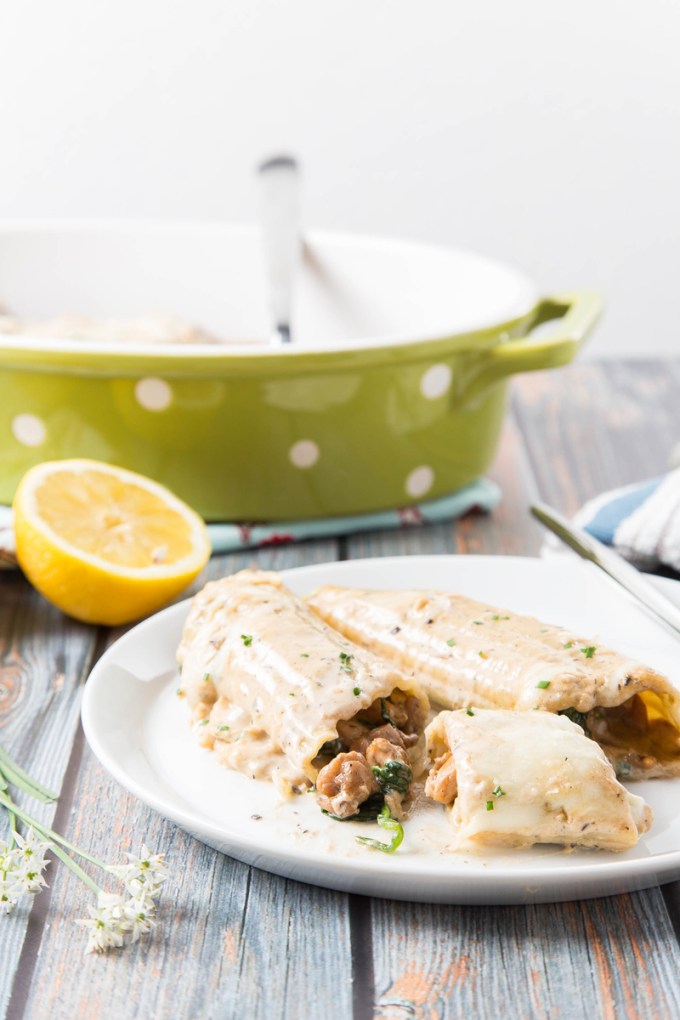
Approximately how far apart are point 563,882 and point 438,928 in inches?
5.5

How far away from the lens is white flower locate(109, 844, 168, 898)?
3.94 ft

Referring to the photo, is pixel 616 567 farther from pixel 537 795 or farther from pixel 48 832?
pixel 48 832

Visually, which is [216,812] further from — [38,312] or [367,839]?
[38,312]

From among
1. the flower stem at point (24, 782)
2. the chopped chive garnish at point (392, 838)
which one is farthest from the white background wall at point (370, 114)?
the chopped chive garnish at point (392, 838)

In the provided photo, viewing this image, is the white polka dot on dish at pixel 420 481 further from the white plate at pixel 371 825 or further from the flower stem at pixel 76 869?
the flower stem at pixel 76 869

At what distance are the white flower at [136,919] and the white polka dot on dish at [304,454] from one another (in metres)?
1.17

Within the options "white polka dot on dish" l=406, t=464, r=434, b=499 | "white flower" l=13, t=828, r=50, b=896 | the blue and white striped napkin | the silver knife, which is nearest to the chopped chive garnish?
"white flower" l=13, t=828, r=50, b=896

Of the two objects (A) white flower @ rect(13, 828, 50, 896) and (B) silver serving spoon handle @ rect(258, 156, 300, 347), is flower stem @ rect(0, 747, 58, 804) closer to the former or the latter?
(A) white flower @ rect(13, 828, 50, 896)

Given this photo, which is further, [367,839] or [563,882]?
[367,839]

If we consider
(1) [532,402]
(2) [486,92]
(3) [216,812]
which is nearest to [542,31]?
(2) [486,92]

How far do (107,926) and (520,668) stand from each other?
558mm

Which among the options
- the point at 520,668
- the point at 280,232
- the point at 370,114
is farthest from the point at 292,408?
the point at 370,114

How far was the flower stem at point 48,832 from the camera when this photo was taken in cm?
124

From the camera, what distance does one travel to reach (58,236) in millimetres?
2998
